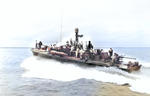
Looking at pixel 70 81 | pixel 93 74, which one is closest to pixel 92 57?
pixel 93 74

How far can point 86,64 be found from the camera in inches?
549

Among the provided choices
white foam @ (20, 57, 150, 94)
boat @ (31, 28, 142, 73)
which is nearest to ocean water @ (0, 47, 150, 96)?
white foam @ (20, 57, 150, 94)

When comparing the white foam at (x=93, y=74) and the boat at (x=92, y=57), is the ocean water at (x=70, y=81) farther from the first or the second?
the boat at (x=92, y=57)

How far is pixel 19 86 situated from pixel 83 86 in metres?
4.52

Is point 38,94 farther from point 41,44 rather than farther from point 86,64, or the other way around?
point 41,44

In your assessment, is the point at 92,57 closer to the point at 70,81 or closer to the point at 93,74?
the point at 93,74

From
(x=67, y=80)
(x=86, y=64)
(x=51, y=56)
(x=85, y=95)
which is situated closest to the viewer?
(x=85, y=95)

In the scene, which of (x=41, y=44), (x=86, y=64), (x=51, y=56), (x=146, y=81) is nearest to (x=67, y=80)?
(x=86, y=64)

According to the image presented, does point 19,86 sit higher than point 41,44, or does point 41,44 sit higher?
point 41,44

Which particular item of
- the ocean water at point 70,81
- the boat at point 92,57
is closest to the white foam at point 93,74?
the ocean water at point 70,81

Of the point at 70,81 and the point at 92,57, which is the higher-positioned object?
the point at 92,57

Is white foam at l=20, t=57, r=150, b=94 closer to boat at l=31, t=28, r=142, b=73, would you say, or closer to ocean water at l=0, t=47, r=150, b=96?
ocean water at l=0, t=47, r=150, b=96

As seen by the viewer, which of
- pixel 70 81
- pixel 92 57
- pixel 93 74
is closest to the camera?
pixel 70 81

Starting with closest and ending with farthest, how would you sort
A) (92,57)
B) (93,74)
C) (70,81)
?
(70,81) < (93,74) < (92,57)
